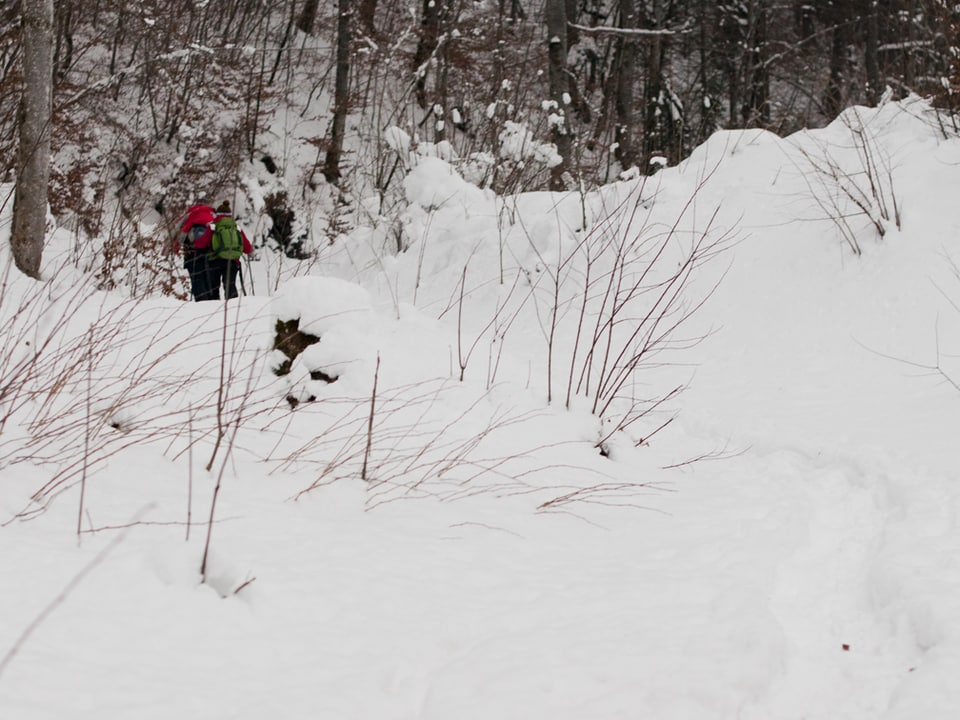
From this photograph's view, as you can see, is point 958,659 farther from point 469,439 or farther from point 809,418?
point 809,418

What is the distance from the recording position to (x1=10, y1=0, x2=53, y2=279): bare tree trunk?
669 cm

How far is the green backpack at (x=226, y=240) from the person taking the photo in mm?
7984

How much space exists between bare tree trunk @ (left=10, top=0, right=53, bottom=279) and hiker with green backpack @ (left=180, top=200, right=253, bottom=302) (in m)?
1.32

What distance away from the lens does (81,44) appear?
16.1 metres

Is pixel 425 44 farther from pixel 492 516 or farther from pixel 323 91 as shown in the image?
pixel 492 516

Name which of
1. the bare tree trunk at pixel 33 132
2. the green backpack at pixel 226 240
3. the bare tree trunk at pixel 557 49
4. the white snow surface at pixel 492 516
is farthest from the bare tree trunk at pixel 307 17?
the white snow surface at pixel 492 516

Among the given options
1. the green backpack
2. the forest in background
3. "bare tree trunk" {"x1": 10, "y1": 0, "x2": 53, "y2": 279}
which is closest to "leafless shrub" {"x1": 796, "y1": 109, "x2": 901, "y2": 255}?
the forest in background

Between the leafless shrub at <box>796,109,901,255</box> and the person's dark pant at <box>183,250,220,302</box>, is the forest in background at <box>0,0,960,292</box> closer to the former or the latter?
the person's dark pant at <box>183,250,220,302</box>

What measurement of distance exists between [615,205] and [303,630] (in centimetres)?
638

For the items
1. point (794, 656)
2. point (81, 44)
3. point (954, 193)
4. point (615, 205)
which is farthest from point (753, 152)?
point (81, 44)

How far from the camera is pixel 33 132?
272 inches

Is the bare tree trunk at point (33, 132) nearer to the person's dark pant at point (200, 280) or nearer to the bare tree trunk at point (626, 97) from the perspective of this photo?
the person's dark pant at point (200, 280)

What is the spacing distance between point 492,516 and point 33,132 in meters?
5.93

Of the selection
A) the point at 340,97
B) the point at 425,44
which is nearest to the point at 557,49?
the point at 340,97
